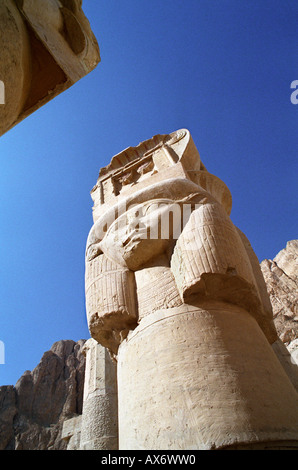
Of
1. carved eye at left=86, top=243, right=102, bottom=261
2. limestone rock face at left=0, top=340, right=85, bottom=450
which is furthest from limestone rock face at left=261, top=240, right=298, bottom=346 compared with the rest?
limestone rock face at left=0, top=340, right=85, bottom=450

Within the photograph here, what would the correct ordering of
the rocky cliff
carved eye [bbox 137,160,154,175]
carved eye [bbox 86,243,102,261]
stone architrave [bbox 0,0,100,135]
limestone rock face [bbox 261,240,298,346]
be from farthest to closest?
the rocky cliff, limestone rock face [bbox 261,240,298,346], carved eye [bbox 137,160,154,175], carved eye [bbox 86,243,102,261], stone architrave [bbox 0,0,100,135]

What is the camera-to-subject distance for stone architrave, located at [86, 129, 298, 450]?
5.89 feet

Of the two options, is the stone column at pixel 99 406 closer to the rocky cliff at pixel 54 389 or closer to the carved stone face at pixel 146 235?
the carved stone face at pixel 146 235

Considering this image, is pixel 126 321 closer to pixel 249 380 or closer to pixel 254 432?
pixel 249 380

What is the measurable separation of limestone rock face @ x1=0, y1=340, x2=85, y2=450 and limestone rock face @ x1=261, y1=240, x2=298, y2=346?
37.0 feet

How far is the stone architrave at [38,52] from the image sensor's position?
168cm

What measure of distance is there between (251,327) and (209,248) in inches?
25.2

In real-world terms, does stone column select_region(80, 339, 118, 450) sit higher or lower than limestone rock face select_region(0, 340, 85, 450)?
lower

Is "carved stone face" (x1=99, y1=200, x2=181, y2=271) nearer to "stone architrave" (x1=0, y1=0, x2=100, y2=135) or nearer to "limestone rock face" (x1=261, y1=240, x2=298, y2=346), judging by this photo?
"stone architrave" (x1=0, y1=0, x2=100, y2=135)

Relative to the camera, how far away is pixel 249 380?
6.34ft

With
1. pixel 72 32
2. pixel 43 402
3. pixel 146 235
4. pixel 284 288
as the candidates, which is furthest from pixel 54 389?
pixel 72 32

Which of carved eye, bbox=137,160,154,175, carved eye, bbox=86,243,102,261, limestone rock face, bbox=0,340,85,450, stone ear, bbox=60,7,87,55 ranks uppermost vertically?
limestone rock face, bbox=0,340,85,450
